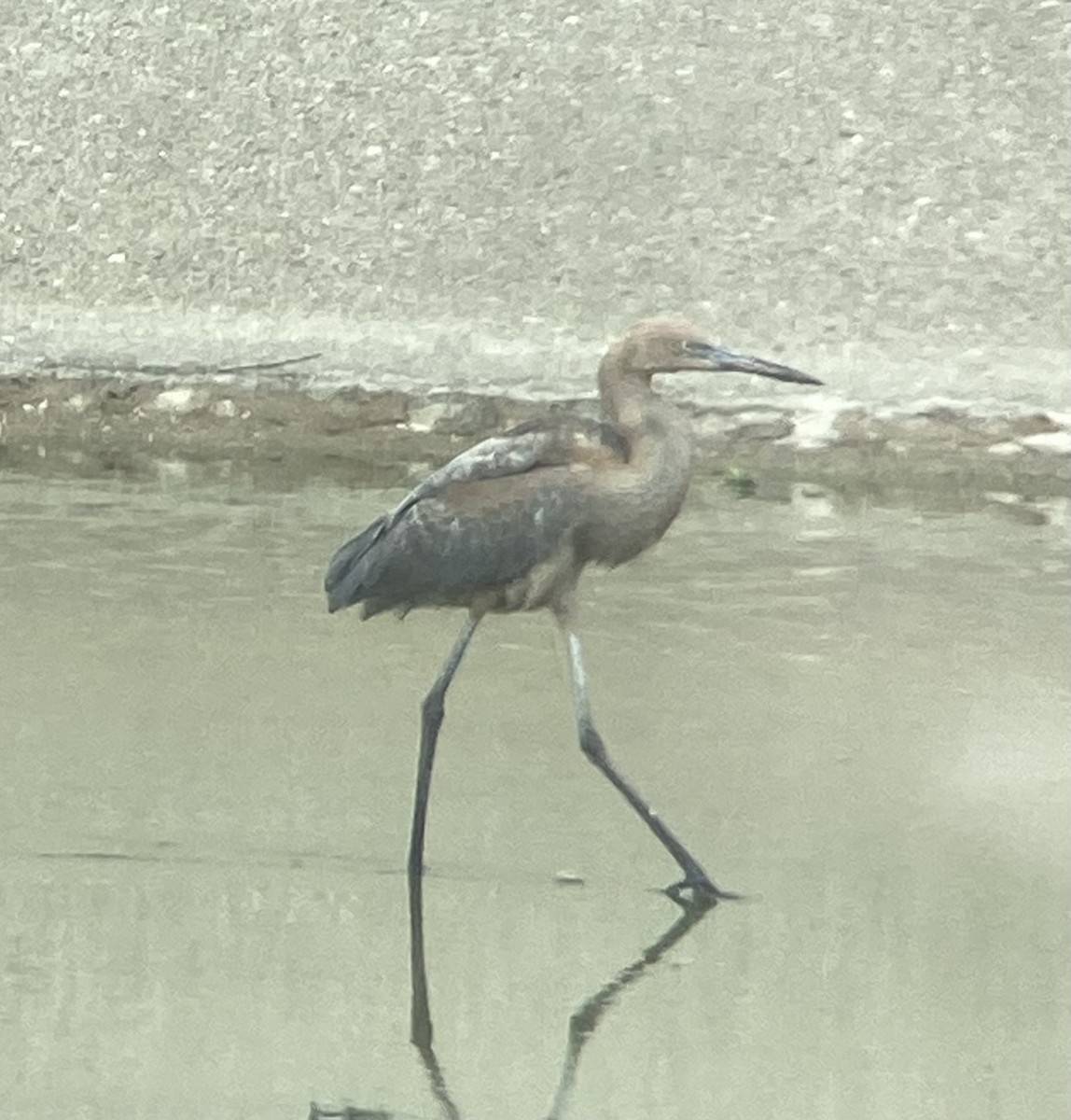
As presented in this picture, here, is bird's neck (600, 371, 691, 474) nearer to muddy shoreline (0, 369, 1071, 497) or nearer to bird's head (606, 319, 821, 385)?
bird's head (606, 319, 821, 385)

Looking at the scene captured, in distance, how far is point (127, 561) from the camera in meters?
8.34

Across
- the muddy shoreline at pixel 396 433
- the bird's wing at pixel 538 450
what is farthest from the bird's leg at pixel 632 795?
the muddy shoreline at pixel 396 433

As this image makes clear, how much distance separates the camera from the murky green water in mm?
4793

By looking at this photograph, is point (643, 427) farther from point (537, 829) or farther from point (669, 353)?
point (537, 829)

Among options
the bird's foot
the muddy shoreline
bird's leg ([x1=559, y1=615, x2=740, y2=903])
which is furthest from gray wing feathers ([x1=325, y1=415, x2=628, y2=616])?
the muddy shoreline

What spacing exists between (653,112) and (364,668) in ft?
18.9

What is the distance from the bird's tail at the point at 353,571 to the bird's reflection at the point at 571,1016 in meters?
0.60

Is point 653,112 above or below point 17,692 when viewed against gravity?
above

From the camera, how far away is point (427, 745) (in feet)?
19.6

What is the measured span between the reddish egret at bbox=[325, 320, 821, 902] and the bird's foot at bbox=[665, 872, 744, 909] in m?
0.06

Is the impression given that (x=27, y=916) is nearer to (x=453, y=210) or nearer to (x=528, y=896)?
(x=528, y=896)

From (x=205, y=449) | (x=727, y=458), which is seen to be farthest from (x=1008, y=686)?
(x=205, y=449)

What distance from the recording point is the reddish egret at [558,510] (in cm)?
583

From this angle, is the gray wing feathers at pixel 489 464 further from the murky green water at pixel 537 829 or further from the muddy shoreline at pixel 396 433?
the muddy shoreline at pixel 396 433
